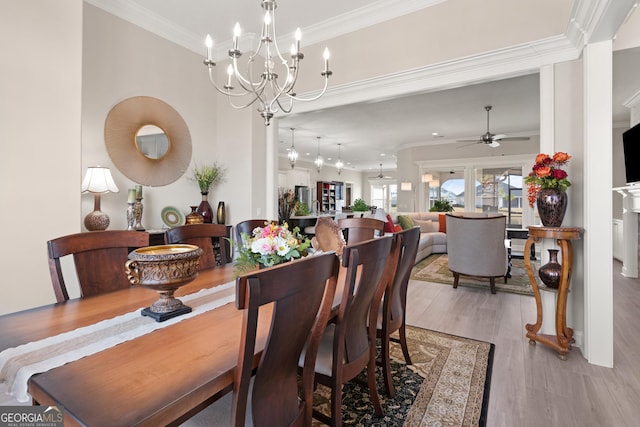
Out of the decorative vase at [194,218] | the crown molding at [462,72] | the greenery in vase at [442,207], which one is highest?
the crown molding at [462,72]

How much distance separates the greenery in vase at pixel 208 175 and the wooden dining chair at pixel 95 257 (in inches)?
79.2

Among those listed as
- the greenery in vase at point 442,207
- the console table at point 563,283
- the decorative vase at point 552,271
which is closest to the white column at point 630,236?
the decorative vase at point 552,271

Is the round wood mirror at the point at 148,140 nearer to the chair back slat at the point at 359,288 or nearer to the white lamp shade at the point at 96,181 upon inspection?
the white lamp shade at the point at 96,181

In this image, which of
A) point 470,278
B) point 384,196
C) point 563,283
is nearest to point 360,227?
point 563,283

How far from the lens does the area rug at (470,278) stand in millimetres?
4156

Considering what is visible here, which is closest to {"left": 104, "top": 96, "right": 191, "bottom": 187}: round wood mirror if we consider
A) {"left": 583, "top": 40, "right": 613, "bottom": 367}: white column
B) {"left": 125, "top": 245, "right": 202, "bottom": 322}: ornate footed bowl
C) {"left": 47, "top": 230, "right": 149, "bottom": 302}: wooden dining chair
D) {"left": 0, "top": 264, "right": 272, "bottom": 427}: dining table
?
{"left": 47, "top": 230, "right": 149, "bottom": 302}: wooden dining chair

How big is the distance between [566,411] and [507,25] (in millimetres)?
2822

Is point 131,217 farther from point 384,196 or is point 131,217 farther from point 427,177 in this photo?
point 384,196

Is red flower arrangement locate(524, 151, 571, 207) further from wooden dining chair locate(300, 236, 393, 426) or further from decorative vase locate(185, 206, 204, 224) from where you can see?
decorative vase locate(185, 206, 204, 224)

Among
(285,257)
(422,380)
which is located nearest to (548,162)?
(422,380)

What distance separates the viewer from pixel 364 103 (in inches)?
143

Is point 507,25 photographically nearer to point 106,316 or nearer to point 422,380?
point 422,380

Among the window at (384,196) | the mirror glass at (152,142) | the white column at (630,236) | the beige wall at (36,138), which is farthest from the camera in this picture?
the window at (384,196)

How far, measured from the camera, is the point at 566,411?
1.72 m
